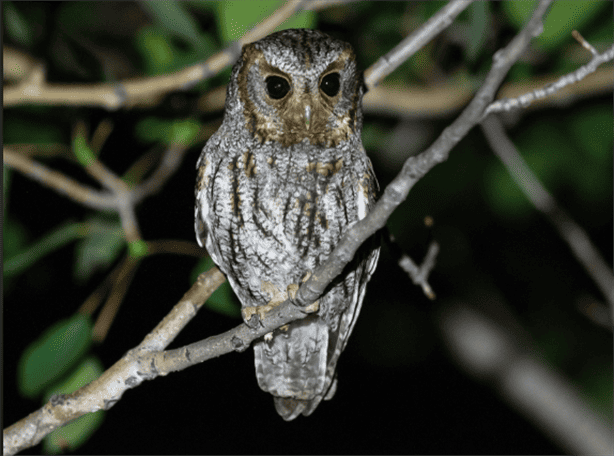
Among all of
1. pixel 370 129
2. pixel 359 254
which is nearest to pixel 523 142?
pixel 370 129

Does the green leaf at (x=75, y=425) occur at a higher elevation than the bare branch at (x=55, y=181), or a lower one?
lower

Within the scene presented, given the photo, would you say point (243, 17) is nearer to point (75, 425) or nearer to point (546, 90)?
point (546, 90)

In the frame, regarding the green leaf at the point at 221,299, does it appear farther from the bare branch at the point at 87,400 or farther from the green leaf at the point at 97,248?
the green leaf at the point at 97,248

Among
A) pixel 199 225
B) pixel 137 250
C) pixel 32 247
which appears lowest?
pixel 199 225

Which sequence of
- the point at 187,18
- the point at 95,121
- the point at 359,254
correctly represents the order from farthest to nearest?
the point at 95,121, the point at 187,18, the point at 359,254

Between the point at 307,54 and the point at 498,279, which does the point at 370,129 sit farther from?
the point at 498,279

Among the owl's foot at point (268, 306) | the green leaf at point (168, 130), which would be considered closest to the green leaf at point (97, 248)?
the green leaf at point (168, 130)

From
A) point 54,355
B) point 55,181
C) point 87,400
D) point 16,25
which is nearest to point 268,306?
point 87,400
